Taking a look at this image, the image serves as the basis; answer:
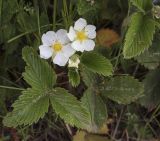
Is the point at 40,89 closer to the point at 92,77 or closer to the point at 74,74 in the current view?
the point at 74,74

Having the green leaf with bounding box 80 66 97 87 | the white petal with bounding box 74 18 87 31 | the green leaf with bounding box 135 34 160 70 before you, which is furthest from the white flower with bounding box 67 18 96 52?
the green leaf with bounding box 135 34 160 70

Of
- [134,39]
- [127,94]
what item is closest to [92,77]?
[127,94]

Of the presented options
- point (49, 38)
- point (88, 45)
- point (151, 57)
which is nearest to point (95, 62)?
point (88, 45)

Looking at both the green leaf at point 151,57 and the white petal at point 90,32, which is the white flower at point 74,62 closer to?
the white petal at point 90,32

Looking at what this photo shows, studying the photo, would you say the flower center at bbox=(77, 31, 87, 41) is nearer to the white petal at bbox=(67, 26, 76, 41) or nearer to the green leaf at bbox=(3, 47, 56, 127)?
the white petal at bbox=(67, 26, 76, 41)

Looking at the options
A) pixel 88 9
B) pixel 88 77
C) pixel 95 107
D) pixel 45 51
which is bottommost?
pixel 95 107

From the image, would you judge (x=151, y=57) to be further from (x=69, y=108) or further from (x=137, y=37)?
(x=69, y=108)
